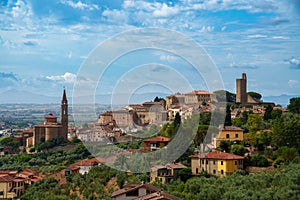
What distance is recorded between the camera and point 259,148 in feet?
64.9

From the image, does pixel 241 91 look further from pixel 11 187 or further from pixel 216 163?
pixel 216 163

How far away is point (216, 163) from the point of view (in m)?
18.2

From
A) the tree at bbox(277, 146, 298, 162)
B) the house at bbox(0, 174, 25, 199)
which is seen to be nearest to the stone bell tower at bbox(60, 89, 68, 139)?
the house at bbox(0, 174, 25, 199)

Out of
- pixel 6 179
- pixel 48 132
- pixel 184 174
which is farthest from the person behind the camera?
pixel 48 132

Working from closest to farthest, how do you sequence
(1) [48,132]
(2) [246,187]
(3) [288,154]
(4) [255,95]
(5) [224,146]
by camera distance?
(2) [246,187], (3) [288,154], (5) [224,146], (1) [48,132], (4) [255,95]

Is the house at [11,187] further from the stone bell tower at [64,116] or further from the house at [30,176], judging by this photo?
the stone bell tower at [64,116]

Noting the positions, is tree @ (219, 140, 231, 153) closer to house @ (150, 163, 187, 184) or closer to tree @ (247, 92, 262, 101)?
house @ (150, 163, 187, 184)

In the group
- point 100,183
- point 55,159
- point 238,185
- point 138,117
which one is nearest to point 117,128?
point 138,117

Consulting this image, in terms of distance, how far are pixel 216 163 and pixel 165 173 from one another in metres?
1.81

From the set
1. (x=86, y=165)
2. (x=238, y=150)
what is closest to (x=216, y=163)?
(x=238, y=150)

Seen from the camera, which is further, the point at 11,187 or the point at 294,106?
the point at 294,106

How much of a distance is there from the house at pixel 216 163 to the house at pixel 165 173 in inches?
20.0

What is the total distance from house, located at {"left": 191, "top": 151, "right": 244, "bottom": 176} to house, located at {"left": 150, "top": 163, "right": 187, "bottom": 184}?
1.67ft

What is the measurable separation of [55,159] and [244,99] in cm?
1658
